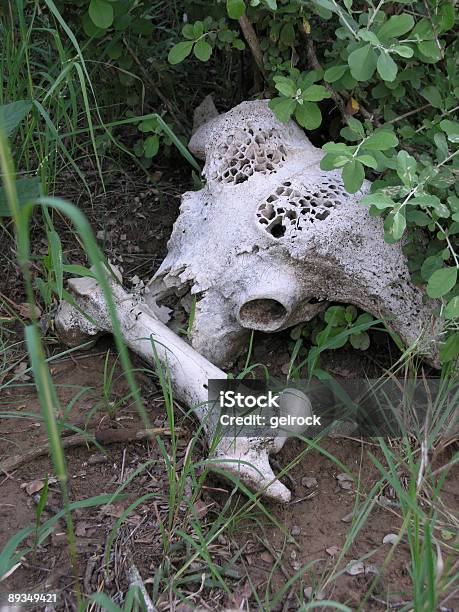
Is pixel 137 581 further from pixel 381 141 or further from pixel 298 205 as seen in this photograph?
pixel 381 141

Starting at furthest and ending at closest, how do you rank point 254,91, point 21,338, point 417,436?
point 254,91
point 21,338
point 417,436

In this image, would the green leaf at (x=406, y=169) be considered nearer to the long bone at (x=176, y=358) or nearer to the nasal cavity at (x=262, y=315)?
the nasal cavity at (x=262, y=315)

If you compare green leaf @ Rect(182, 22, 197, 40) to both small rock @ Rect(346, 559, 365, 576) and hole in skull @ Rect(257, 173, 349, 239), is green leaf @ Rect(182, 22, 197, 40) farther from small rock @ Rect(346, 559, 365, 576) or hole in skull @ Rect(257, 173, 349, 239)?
small rock @ Rect(346, 559, 365, 576)

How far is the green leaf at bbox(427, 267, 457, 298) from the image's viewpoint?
83.4 inches

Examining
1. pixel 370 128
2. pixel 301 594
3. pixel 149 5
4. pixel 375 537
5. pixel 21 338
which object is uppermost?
pixel 149 5

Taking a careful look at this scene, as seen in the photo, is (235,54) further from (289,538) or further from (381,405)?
(289,538)

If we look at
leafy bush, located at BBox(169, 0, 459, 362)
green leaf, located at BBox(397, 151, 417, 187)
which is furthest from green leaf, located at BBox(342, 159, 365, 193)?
green leaf, located at BBox(397, 151, 417, 187)

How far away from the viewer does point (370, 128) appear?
2412 mm

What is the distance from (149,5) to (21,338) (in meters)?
1.49

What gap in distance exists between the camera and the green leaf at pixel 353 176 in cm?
217

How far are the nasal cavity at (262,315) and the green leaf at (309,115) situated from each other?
60 centimetres

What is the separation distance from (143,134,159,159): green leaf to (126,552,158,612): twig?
1640 millimetres

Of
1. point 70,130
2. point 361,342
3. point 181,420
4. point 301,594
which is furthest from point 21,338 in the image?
point 301,594

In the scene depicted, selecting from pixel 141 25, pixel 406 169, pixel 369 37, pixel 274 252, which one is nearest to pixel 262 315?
pixel 274 252
